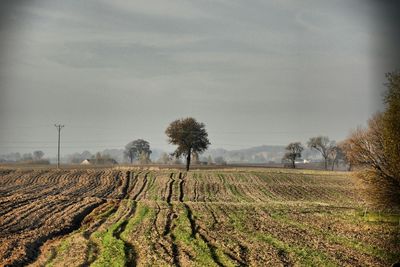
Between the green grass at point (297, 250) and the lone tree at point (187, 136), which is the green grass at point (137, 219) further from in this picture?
the lone tree at point (187, 136)

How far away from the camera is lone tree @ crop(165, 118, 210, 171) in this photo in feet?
333

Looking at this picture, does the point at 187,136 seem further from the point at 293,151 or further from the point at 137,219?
the point at 137,219

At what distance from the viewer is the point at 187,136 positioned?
332 feet

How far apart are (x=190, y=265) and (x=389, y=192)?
17348 mm

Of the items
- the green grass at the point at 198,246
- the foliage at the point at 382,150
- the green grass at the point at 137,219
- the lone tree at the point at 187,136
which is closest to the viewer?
the green grass at the point at 198,246

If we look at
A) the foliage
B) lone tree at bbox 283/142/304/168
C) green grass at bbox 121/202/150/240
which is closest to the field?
green grass at bbox 121/202/150/240

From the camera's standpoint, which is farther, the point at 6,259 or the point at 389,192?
the point at 389,192

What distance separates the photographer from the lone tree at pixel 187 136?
101m

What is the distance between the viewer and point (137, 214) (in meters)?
34.8

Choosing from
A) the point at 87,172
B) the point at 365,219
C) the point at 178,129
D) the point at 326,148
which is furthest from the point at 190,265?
the point at 326,148

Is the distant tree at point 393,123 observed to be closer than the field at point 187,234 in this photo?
No

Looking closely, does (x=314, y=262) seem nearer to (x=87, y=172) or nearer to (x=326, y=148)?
(x=87, y=172)

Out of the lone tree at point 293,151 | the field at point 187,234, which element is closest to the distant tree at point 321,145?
the lone tree at point 293,151

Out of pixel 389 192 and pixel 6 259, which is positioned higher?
pixel 389 192
